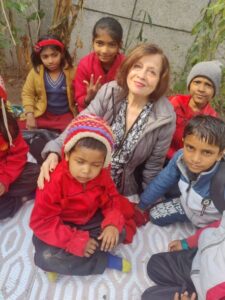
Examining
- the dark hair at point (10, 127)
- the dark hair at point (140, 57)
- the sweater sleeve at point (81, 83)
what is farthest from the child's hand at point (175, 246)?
the sweater sleeve at point (81, 83)

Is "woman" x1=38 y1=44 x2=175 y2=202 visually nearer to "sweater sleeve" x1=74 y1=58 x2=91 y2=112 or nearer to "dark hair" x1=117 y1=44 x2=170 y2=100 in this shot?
"dark hair" x1=117 y1=44 x2=170 y2=100

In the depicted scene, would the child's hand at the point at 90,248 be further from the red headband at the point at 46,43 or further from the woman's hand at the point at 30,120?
the red headband at the point at 46,43

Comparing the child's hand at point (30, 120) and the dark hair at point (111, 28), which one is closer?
the dark hair at point (111, 28)

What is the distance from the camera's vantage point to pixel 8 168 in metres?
1.85

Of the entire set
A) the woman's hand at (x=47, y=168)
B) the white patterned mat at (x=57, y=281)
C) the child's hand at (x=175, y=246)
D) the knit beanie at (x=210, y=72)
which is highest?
the knit beanie at (x=210, y=72)

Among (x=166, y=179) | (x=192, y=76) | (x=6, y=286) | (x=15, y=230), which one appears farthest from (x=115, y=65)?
(x=6, y=286)

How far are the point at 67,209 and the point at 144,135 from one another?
63 cm

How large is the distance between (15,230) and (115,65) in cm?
133

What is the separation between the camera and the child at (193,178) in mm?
1620

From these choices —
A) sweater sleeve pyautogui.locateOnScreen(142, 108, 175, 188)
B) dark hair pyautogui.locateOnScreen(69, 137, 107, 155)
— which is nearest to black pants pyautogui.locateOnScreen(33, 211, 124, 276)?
dark hair pyautogui.locateOnScreen(69, 137, 107, 155)

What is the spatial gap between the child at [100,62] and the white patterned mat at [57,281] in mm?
1007

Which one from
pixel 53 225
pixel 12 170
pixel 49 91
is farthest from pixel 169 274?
pixel 49 91

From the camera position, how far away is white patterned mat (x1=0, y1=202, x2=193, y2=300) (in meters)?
1.54

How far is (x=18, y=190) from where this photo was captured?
1918mm
